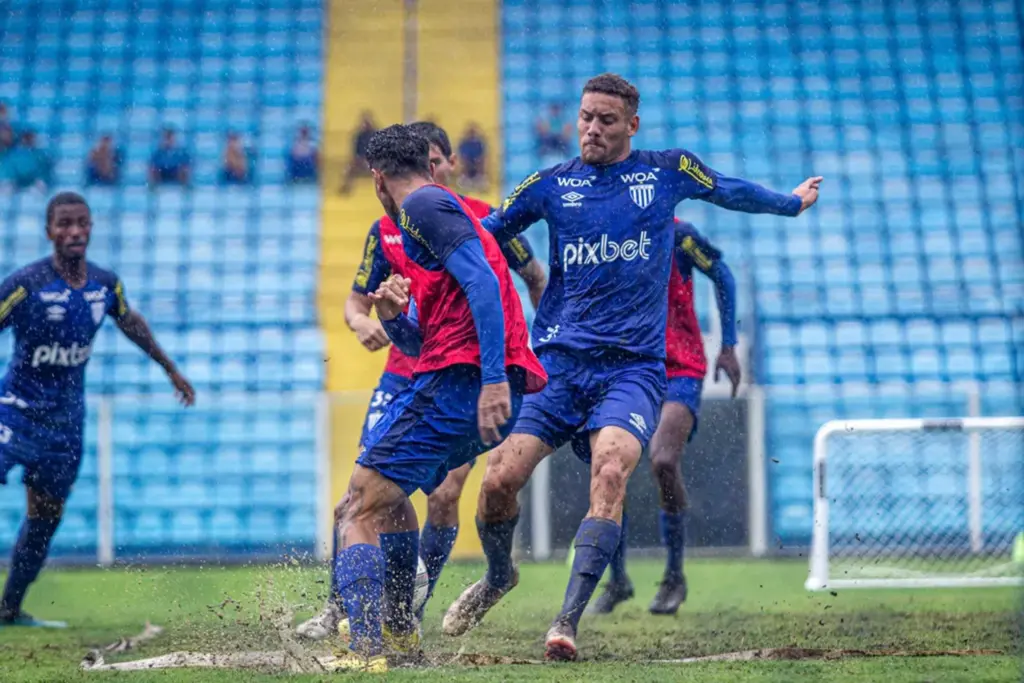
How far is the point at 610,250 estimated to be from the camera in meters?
5.79

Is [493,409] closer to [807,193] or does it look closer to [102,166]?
[807,193]

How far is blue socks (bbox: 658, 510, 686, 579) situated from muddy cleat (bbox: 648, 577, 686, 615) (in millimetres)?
29

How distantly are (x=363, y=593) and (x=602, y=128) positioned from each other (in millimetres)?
2078

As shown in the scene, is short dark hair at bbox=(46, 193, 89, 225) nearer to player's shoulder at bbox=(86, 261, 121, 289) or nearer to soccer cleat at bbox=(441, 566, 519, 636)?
player's shoulder at bbox=(86, 261, 121, 289)

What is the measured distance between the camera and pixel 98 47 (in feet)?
51.5

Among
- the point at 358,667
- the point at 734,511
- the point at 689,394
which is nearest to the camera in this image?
the point at 358,667

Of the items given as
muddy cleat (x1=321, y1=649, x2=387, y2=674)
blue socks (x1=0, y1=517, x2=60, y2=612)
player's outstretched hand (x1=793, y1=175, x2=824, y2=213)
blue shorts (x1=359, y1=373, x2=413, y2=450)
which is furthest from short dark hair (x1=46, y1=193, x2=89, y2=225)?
player's outstretched hand (x1=793, y1=175, x2=824, y2=213)

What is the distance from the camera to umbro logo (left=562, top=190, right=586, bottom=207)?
5.86 m

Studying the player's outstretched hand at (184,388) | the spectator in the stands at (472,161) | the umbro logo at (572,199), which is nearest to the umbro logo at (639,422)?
the umbro logo at (572,199)

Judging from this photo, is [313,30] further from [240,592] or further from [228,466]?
[240,592]

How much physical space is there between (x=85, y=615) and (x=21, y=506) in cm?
424

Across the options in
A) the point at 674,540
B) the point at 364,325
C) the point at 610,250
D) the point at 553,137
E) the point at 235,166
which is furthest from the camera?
the point at 235,166

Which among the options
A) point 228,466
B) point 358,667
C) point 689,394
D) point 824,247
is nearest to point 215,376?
point 228,466

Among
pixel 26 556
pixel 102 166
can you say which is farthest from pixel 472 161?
pixel 26 556
